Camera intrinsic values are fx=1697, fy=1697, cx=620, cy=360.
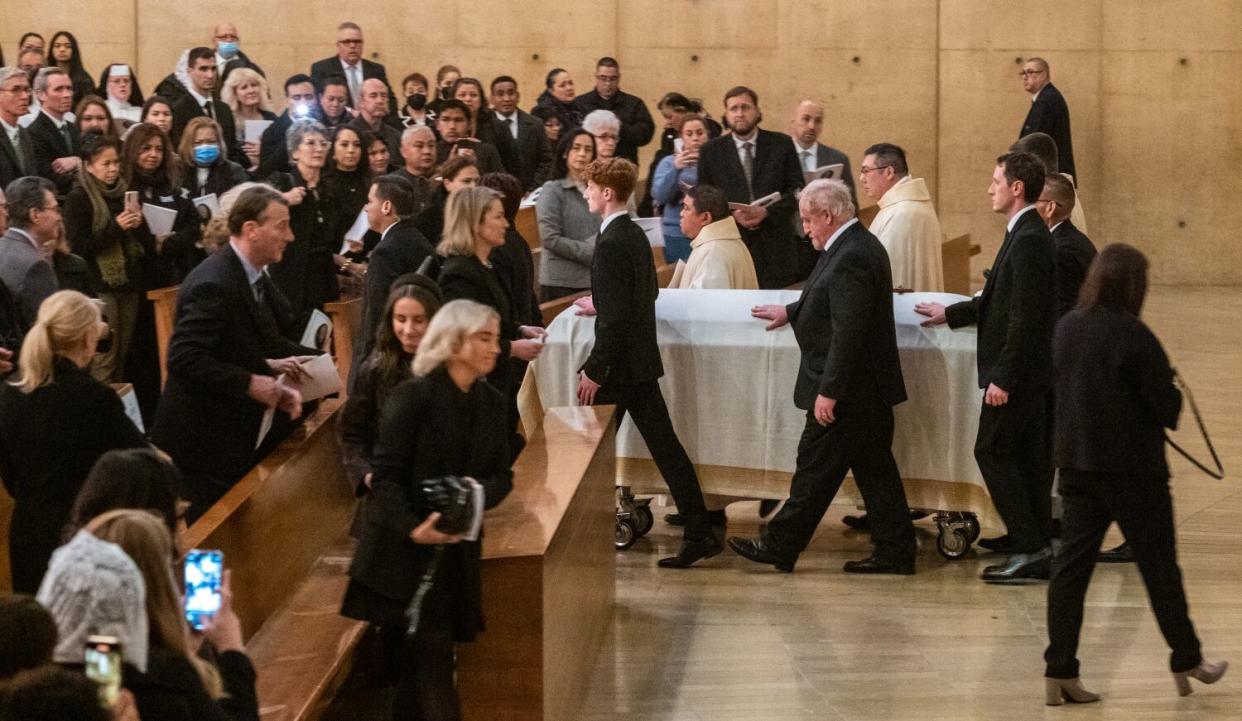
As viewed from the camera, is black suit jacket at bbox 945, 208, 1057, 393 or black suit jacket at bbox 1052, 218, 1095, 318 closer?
black suit jacket at bbox 945, 208, 1057, 393

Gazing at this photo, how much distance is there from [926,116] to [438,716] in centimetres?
1195

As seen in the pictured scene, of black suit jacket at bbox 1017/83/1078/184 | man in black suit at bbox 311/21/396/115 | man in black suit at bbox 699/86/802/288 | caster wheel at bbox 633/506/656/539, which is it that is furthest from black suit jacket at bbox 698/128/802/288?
black suit jacket at bbox 1017/83/1078/184

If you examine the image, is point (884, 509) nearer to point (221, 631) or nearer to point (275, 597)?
point (275, 597)

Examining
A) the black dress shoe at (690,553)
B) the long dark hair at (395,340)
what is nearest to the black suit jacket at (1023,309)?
the black dress shoe at (690,553)

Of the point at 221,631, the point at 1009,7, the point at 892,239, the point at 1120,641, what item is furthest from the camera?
the point at 1009,7

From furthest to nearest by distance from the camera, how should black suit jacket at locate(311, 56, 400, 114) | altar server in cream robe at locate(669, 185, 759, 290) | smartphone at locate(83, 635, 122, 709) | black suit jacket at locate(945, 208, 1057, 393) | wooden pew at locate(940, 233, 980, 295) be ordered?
black suit jacket at locate(311, 56, 400, 114) → wooden pew at locate(940, 233, 980, 295) → altar server in cream robe at locate(669, 185, 759, 290) → black suit jacket at locate(945, 208, 1057, 393) → smartphone at locate(83, 635, 122, 709)

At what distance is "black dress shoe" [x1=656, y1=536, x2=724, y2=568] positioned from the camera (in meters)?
7.01

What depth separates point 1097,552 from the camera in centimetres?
531

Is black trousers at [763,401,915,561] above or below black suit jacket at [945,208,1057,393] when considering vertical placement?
below

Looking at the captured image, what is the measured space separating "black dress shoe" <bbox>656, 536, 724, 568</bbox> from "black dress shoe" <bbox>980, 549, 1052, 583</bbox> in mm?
1132

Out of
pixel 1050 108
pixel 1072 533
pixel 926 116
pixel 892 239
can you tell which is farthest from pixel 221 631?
pixel 926 116

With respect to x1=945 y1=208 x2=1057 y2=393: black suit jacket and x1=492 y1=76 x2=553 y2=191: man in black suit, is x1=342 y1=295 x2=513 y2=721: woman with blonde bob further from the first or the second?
x1=492 y1=76 x2=553 y2=191: man in black suit

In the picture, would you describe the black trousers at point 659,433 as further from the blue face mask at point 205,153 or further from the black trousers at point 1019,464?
the blue face mask at point 205,153

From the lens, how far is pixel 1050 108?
1403 cm
